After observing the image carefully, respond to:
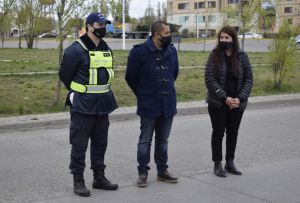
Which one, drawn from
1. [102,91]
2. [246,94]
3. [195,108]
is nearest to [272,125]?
[195,108]

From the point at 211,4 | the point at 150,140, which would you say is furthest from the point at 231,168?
the point at 211,4

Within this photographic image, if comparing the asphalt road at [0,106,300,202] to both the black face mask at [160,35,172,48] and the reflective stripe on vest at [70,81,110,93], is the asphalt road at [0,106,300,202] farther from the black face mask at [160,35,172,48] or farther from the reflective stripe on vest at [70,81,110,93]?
the black face mask at [160,35,172,48]

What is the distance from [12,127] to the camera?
10102mm

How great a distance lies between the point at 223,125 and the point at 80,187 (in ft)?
6.54

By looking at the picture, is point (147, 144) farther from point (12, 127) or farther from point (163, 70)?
point (12, 127)

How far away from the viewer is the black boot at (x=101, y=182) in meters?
6.38

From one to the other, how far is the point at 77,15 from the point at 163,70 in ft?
20.1

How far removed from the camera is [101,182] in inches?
252

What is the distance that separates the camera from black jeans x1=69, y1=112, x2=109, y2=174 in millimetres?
6133

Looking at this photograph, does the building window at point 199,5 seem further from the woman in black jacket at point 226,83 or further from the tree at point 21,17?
the woman in black jacket at point 226,83

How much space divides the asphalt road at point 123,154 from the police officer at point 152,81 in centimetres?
64

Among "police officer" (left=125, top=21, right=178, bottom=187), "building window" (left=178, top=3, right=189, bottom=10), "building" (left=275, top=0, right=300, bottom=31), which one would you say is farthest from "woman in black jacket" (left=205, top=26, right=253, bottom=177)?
"building window" (left=178, top=3, right=189, bottom=10)

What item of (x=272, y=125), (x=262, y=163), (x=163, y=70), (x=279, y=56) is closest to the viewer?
(x=163, y=70)

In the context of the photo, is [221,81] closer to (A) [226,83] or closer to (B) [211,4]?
(A) [226,83]
